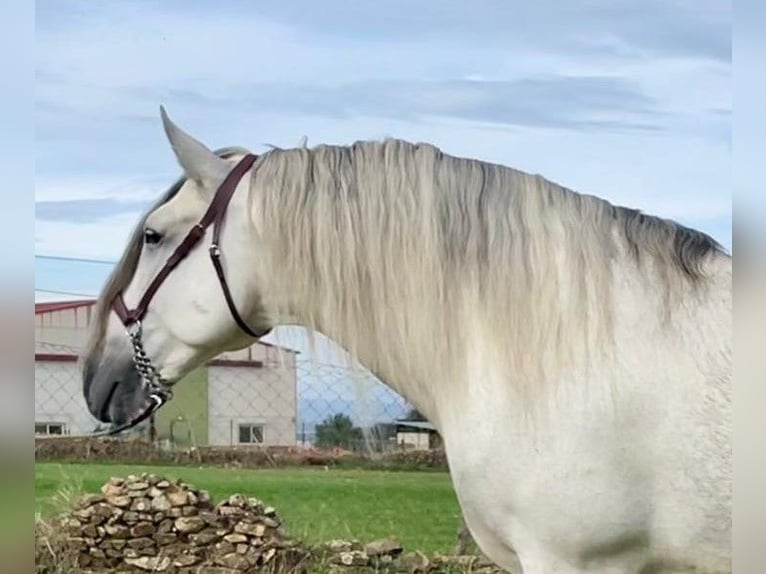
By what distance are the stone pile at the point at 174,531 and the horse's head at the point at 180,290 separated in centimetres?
104

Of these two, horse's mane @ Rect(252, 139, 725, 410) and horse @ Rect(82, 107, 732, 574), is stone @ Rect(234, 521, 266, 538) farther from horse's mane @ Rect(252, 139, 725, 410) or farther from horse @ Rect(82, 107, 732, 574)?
horse's mane @ Rect(252, 139, 725, 410)

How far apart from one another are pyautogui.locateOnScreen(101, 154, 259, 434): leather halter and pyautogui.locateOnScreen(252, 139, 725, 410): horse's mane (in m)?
0.05

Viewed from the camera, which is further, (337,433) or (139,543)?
(139,543)

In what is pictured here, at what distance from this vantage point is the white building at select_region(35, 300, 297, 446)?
7.43 ft

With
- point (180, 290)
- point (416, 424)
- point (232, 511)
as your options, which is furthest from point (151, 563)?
point (180, 290)

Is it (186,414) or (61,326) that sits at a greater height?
(61,326)

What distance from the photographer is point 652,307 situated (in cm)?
133

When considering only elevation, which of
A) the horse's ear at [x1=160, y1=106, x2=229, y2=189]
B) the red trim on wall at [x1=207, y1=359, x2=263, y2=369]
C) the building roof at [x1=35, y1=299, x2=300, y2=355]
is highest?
the horse's ear at [x1=160, y1=106, x2=229, y2=189]

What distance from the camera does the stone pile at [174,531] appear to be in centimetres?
260

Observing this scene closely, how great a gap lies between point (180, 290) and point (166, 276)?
0.03 m

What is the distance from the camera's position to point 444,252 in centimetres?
140

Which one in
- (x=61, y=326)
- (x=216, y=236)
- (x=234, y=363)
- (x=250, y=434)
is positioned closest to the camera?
(x=216, y=236)

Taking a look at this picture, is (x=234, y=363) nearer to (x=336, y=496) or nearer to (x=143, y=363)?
(x=336, y=496)

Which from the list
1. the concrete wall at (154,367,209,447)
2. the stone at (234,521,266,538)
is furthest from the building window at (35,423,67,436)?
the stone at (234,521,266,538)
